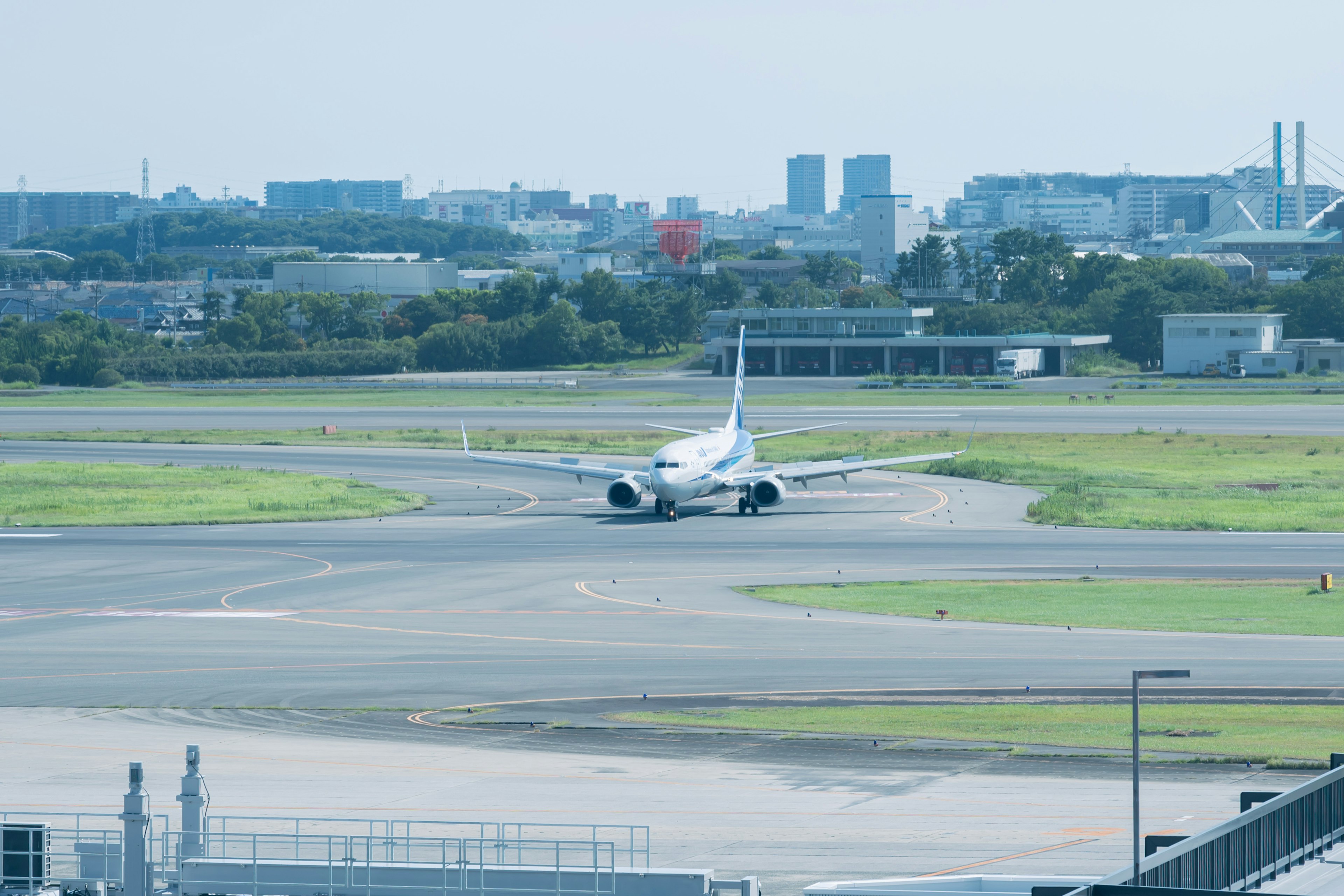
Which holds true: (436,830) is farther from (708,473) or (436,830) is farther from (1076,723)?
(708,473)

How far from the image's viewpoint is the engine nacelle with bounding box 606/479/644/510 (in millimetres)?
77500

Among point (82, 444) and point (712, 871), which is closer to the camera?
point (712, 871)

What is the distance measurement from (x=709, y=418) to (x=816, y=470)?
55628 mm

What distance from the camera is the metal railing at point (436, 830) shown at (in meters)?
27.2

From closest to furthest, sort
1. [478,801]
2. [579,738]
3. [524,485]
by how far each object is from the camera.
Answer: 1. [478,801]
2. [579,738]
3. [524,485]

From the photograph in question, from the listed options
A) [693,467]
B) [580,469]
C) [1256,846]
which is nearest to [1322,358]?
[580,469]

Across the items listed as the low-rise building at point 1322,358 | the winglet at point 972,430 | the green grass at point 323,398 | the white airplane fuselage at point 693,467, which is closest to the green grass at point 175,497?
the white airplane fuselage at point 693,467

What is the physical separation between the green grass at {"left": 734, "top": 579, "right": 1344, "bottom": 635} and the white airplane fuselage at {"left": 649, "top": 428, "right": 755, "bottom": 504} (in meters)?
17.5

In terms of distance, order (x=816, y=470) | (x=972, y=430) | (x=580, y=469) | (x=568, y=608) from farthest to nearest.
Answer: (x=972, y=430) → (x=816, y=470) → (x=580, y=469) → (x=568, y=608)

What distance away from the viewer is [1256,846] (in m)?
16.2

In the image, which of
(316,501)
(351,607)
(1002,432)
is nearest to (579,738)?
(351,607)

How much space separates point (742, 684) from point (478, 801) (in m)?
12.3

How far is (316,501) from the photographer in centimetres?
8531

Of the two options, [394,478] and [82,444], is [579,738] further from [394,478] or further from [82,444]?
[82,444]
